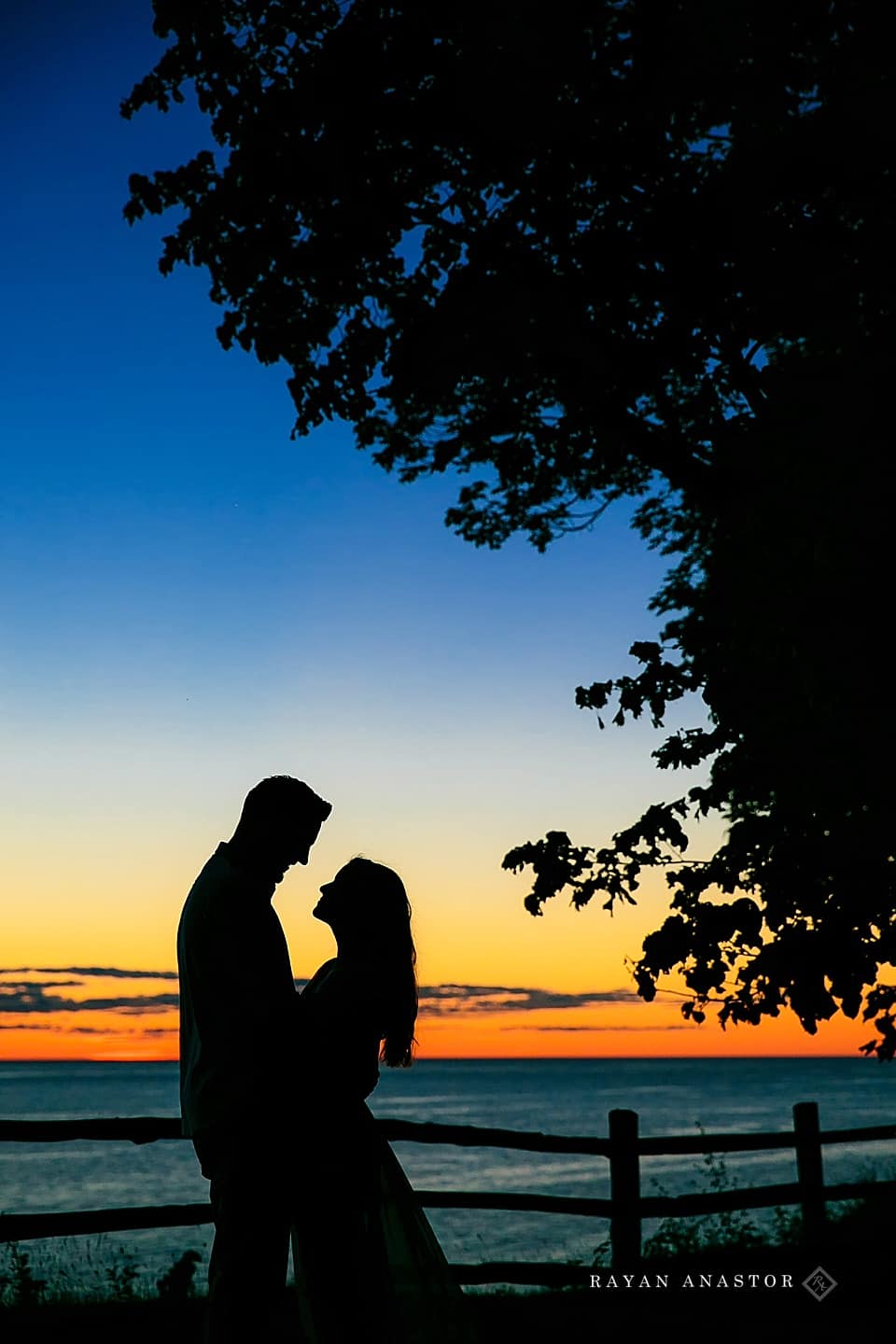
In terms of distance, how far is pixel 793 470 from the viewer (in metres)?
7.40

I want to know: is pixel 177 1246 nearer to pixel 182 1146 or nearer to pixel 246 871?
pixel 246 871

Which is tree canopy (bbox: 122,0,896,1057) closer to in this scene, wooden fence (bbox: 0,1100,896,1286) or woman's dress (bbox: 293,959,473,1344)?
wooden fence (bbox: 0,1100,896,1286)

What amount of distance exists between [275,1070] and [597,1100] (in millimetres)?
136092

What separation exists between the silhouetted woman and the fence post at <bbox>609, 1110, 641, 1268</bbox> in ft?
15.8

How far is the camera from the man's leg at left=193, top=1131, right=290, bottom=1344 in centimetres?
382

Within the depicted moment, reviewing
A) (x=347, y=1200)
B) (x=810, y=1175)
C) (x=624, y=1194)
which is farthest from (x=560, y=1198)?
(x=347, y=1200)

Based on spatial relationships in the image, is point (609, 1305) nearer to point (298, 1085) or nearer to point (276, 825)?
point (298, 1085)

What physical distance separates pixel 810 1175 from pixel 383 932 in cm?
836

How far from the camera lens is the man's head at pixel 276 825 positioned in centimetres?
408

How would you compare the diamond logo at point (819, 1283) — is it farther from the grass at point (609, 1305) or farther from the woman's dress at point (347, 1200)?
the woman's dress at point (347, 1200)

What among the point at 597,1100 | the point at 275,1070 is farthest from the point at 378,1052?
the point at 597,1100

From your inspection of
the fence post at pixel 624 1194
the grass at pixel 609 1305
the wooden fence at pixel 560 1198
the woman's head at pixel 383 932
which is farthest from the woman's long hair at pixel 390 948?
the fence post at pixel 624 1194

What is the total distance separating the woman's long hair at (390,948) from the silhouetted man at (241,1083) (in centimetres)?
38

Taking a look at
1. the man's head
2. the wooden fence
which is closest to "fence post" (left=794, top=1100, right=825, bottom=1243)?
the wooden fence
